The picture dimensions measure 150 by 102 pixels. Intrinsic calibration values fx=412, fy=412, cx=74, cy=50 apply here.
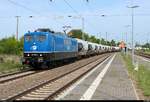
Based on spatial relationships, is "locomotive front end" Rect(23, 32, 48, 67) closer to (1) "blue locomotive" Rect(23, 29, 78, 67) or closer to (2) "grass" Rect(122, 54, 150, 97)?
(1) "blue locomotive" Rect(23, 29, 78, 67)

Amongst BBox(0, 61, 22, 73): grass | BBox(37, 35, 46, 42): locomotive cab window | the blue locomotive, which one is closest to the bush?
BBox(0, 61, 22, 73): grass

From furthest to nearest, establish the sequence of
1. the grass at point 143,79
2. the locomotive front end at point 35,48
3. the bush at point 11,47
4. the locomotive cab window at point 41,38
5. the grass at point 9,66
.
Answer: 1. the bush at point 11,47
2. the locomotive cab window at point 41,38
3. the locomotive front end at point 35,48
4. the grass at point 9,66
5. the grass at point 143,79

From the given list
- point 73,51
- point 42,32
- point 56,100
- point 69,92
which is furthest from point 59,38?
point 56,100

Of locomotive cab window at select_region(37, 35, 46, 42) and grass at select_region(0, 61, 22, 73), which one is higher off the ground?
locomotive cab window at select_region(37, 35, 46, 42)

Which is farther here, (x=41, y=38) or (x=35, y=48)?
(x=41, y=38)

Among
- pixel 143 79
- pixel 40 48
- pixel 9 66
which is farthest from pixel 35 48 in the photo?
pixel 143 79

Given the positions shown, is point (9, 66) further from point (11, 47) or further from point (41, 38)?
point (11, 47)

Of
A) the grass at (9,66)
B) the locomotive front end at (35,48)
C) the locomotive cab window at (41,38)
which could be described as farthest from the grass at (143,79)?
the grass at (9,66)

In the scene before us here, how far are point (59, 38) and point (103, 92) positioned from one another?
2362 cm

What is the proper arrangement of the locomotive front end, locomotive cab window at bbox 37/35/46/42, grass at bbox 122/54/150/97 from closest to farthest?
grass at bbox 122/54/150/97 < the locomotive front end < locomotive cab window at bbox 37/35/46/42

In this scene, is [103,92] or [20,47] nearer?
[103,92]

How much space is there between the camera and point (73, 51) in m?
53.9

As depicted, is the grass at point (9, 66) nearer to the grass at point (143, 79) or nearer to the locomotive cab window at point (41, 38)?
the locomotive cab window at point (41, 38)

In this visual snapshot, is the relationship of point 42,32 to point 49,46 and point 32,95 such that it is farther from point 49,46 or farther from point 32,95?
point 32,95
